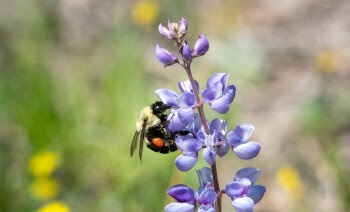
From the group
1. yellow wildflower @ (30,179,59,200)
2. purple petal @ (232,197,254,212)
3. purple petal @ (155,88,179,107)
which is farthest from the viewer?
yellow wildflower @ (30,179,59,200)

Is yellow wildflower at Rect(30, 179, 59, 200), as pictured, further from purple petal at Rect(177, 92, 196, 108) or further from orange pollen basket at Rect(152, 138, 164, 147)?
purple petal at Rect(177, 92, 196, 108)

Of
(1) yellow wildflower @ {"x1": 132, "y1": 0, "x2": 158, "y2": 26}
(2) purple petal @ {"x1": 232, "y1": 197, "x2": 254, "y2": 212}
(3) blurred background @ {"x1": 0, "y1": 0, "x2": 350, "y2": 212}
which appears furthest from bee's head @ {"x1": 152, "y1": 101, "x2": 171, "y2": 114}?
(1) yellow wildflower @ {"x1": 132, "y1": 0, "x2": 158, "y2": 26}

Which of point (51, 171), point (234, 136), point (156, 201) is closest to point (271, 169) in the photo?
point (156, 201)

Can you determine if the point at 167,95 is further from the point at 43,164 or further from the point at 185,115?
the point at 43,164

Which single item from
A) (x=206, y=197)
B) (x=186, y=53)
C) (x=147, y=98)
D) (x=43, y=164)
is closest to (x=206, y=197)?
(x=206, y=197)

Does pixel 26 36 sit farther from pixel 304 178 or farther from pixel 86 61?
pixel 304 178

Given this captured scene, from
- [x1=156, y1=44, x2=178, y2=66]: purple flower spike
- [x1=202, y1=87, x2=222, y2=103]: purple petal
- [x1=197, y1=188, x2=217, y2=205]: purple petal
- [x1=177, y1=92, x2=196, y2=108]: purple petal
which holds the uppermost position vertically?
[x1=156, y1=44, x2=178, y2=66]: purple flower spike
